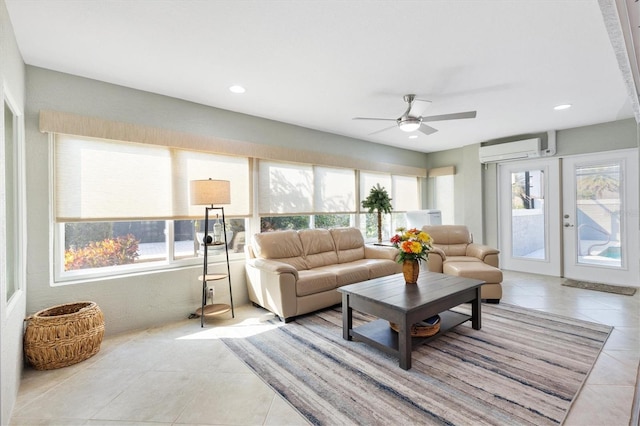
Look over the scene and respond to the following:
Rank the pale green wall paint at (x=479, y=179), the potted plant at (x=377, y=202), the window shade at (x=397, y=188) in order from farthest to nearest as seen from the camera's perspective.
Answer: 1. the window shade at (x=397, y=188)
2. the potted plant at (x=377, y=202)
3. the pale green wall paint at (x=479, y=179)

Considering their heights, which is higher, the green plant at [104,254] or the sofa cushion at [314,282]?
the green plant at [104,254]

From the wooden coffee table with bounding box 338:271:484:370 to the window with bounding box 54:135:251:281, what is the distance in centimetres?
187

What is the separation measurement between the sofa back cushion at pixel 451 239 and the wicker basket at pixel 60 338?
452 cm

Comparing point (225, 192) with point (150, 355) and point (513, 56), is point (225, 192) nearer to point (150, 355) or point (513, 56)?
point (150, 355)

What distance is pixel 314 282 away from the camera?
134 inches

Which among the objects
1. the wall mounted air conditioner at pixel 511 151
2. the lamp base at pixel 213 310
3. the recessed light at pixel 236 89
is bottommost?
the lamp base at pixel 213 310

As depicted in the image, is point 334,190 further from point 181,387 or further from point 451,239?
point 181,387

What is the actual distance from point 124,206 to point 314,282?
2.16m

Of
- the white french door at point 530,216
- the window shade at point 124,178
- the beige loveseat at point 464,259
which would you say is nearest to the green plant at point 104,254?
the window shade at point 124,178

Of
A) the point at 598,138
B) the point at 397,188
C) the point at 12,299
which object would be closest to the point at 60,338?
the point at 12,299

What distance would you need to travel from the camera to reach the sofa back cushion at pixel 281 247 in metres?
3.76

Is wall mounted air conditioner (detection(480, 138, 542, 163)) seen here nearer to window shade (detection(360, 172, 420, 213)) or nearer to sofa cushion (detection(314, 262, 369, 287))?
window shade (detection(360, 172, 420, 213))

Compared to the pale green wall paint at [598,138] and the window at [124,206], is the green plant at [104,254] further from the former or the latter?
the pale green wall paint at [598,138]

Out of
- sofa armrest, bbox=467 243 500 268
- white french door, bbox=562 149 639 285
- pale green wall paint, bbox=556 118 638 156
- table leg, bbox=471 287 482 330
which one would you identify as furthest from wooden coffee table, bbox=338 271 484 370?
pale green wall paint, bbox=556 118 638 156
